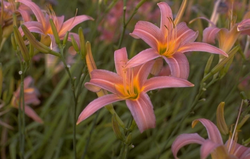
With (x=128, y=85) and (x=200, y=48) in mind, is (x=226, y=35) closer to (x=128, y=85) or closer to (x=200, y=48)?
(x=200, y=48)

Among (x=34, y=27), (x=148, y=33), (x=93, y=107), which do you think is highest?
(x=34, y=27)

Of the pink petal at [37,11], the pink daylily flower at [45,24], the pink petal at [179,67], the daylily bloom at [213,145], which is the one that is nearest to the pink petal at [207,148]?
the daylily bloom at [213,145]

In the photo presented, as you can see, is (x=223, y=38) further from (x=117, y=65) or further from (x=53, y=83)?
(x=53, y=83)

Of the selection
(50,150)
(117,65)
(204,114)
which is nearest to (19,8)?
(117,65)

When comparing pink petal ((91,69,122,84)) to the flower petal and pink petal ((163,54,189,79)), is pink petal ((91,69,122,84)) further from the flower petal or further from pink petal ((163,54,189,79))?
pink petal ((163,54,189,79))

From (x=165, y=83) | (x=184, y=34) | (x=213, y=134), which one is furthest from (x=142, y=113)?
(x=184, y=34)

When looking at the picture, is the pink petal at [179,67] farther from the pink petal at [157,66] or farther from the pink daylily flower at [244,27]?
the pink daylily flower at [244,27]
